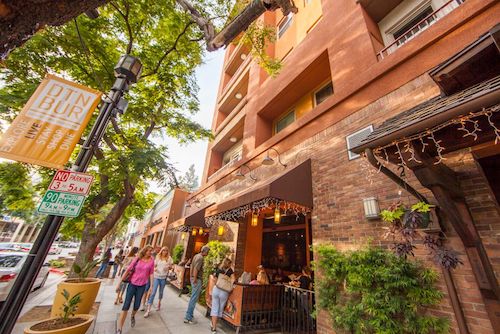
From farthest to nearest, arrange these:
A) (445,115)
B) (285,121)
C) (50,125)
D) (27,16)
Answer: (285,121)
(50,125)
(445,115)
(27,16)

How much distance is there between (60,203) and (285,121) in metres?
8.74

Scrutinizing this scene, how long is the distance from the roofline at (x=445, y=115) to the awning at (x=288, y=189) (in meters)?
2.65

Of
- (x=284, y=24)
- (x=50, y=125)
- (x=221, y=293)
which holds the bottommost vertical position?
(x=221, y=293)

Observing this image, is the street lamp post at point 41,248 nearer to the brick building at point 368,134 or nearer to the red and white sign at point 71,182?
the red and white sign at point 71,182

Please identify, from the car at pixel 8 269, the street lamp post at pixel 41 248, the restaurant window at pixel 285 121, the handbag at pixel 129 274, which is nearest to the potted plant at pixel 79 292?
the handbag at pixel 129 274

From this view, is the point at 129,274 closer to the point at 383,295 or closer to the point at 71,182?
the point at 71,182

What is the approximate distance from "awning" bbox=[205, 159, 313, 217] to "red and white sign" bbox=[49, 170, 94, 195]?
135 inches

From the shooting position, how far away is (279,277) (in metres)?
→ 8.69

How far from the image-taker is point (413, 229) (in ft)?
10.1

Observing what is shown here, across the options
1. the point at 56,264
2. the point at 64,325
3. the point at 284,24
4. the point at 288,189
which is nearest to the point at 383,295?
the point at 288,189

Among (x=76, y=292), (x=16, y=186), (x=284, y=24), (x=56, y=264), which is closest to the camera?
(x=76, y=292)

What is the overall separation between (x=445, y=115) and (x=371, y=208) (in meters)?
2.40

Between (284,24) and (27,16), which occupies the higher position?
(284,24)

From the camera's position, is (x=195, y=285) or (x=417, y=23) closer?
(x=417, y=23)
